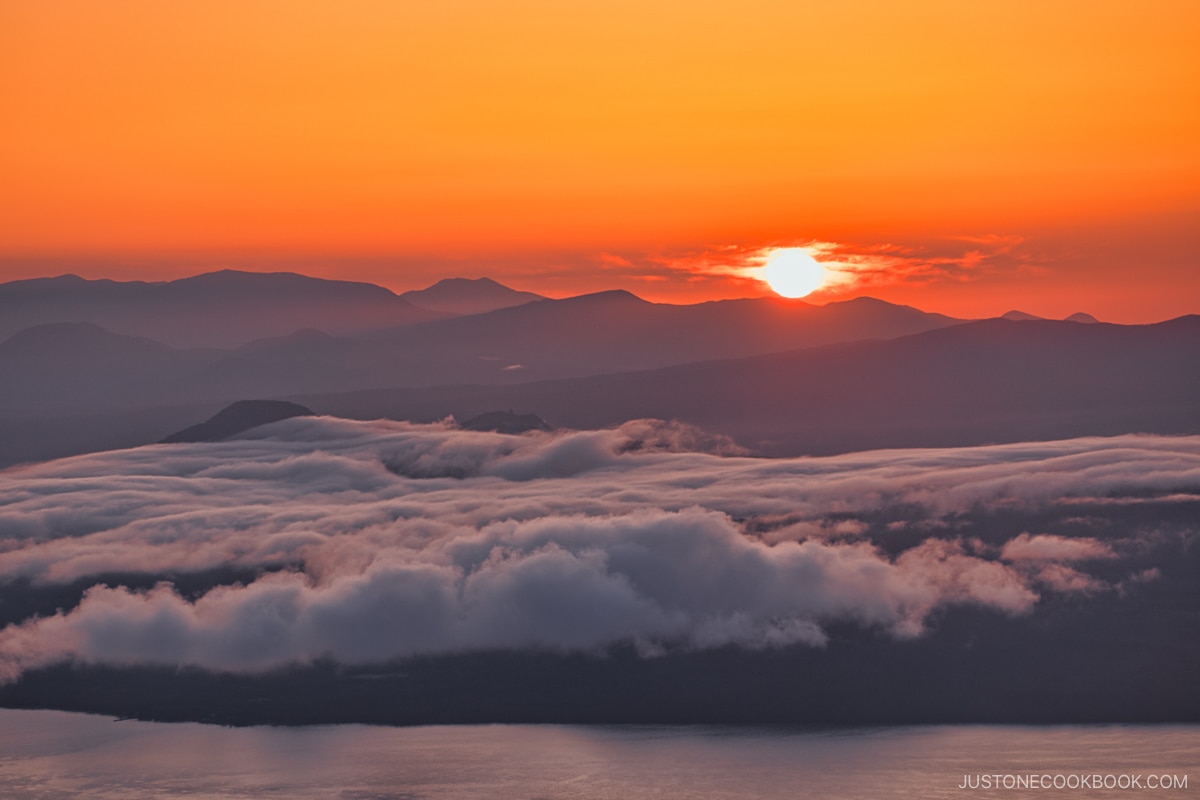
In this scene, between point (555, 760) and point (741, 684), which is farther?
point (741, 684)

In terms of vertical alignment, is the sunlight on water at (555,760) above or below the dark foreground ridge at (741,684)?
below

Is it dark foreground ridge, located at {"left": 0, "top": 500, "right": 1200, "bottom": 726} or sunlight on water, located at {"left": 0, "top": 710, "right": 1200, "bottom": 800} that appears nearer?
sunlight on water, located at {"left": 0, "top": 710, "right": 1200, "bottom": 800}

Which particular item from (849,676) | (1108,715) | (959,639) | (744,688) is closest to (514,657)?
(744,688)

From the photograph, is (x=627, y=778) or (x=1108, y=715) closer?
(x=627, y=778)

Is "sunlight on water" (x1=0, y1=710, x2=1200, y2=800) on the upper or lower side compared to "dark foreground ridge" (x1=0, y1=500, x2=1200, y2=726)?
lower

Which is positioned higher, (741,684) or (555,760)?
(741,684)

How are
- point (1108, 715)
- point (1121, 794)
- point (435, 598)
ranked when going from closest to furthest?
point (1121, 794) < point (1108, 715) < point (435, 598)

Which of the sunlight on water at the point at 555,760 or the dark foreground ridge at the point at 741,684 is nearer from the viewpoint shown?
the sunlight on water at the point at 555,760

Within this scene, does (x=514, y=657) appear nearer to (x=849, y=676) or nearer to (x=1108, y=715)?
(x=849, y=676)
